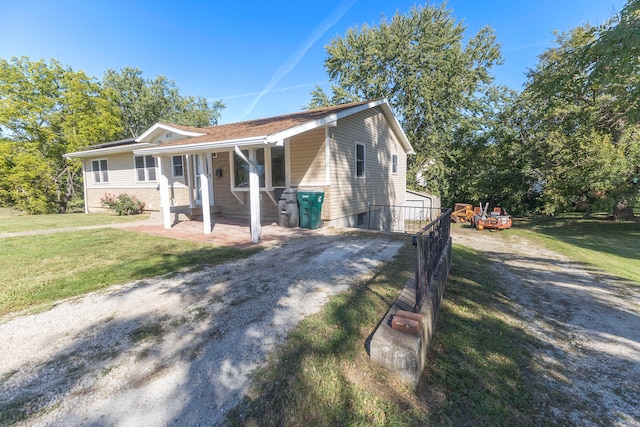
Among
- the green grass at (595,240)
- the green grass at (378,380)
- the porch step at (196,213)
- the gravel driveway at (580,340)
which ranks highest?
the porch step at (196,213)

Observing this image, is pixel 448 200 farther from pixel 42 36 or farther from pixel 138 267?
pixel 42 36

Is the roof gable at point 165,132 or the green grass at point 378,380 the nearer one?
the green grass at point 378,380

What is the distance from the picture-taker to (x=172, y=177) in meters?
12.9

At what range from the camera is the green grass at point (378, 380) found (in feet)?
6.31

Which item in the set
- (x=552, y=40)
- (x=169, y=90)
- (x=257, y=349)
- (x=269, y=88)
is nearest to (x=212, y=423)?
(x=257, y=349)

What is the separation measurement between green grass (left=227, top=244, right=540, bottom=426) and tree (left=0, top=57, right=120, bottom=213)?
2053 centimetres

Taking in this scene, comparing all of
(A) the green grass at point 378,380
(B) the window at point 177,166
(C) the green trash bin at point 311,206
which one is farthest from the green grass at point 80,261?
(B) the window at point 177,166

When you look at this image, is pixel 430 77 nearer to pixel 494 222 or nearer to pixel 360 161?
pixel 494 222

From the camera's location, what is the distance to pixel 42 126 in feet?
A: 55.5

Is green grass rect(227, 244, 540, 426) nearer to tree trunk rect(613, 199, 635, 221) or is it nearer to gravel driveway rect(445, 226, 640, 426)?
gravel driveway rect(445, 226, 640, 426)

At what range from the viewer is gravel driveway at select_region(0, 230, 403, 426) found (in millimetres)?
1902

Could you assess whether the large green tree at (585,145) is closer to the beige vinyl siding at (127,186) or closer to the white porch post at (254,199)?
the white porch post at (254,199)

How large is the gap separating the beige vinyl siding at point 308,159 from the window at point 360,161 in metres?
2.14

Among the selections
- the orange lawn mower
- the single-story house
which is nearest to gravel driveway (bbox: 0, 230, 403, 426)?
the single-story house
